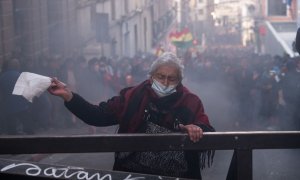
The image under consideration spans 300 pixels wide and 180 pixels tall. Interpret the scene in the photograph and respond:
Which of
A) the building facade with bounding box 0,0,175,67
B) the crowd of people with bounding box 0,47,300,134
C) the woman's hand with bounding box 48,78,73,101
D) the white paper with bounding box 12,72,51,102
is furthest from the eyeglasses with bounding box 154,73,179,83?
the building facade with bounding box 0,0,175,67

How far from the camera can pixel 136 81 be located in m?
16.2

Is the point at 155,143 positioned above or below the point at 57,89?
below

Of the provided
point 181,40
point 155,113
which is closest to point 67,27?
point 181,40

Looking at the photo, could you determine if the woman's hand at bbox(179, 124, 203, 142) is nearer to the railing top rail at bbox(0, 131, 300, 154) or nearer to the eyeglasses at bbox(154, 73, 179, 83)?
the railing top rail at bbox(0, 131, 300, 154)

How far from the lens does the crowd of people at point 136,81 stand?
12.0 metres

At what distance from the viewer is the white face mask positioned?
3324mm

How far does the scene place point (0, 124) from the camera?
11.7 m

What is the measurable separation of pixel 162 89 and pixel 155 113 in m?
0.13

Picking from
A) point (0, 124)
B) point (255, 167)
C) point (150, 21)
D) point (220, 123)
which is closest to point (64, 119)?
point (0, 124)

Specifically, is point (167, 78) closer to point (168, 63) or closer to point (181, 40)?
point (168, 63)

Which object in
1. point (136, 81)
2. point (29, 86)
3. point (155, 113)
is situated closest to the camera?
point (29, 86)

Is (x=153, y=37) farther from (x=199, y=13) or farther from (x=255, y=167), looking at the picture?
(x=255, y=167)

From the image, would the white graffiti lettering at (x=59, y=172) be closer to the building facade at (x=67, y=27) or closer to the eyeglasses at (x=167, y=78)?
the eyeglasses at (x=167, y=78)

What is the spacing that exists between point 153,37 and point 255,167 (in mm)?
35218
